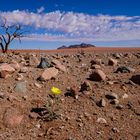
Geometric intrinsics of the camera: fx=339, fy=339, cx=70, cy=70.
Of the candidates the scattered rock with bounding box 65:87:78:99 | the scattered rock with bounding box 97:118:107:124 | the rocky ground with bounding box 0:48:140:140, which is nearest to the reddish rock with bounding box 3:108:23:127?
the rocky ground with bounding box 0:48:140:140

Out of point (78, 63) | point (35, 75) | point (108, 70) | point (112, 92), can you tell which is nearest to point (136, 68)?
point (108, 70)

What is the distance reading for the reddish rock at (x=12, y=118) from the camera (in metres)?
5.30

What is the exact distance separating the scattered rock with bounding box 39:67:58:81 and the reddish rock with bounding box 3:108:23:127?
4.67 ft

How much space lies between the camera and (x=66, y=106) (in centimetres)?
590

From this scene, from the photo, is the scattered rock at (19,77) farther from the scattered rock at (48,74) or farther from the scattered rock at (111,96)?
the scattered rock at (111,96)

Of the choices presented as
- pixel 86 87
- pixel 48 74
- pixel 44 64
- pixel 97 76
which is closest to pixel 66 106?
pixel 86 87

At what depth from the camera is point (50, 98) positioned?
6098 millimetres

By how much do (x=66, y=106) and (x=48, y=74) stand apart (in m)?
1.26

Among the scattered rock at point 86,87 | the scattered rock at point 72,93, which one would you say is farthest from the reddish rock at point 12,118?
the scattered rock at point 86,87

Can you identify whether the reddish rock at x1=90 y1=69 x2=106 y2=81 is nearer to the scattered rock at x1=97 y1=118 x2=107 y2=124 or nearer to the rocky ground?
the rocky ground

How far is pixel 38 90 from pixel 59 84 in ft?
1.89

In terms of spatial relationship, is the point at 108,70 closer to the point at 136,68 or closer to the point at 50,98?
the point at 136,68

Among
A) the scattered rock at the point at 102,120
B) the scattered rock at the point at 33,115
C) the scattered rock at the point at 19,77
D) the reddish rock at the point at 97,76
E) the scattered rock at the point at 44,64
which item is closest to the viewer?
the scattered rock at the point at 33,115

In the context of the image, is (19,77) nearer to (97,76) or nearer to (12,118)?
(12,118)
